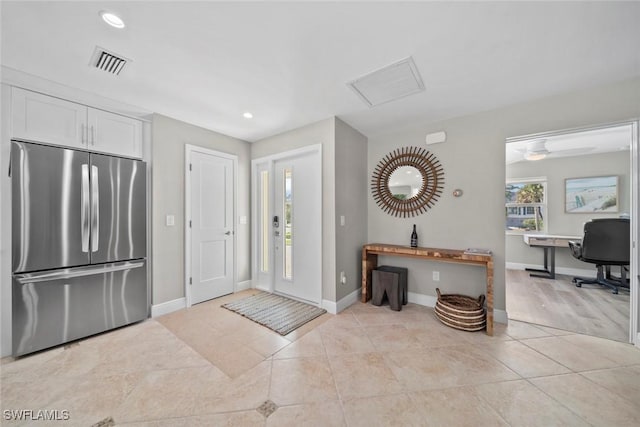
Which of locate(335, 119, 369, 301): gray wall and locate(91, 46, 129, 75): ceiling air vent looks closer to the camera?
locate(91, 46, 129, 75): ceiling air vent

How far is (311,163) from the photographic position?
3285mm

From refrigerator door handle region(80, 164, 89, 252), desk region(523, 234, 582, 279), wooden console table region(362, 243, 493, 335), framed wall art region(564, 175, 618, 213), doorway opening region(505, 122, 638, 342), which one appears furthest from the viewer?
framed wall art region(564, 175, 618, 213)

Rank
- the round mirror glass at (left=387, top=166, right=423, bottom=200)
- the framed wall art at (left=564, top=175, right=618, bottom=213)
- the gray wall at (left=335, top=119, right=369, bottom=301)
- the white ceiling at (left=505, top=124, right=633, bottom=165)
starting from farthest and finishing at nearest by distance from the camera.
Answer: the framed wall art at (left=564, top=175, right=618, bottom=213) < the white ceiling at (left=505, top=124, right=633, bottom=165) < the round mirror glass at (left=387, top=166, right=423, bottom=200) < the gray wall at (left=335, top=119, right=369, bottom=301)

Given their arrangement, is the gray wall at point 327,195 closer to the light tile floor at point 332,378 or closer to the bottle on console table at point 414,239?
the light tile floor at point 332,378

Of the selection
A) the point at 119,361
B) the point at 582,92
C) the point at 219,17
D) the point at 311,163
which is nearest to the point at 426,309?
the point at 311,163

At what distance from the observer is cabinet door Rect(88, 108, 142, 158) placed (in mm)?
2492

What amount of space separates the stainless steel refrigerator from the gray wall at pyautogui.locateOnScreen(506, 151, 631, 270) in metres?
6.99

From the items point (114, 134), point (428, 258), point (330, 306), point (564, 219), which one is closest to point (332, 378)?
point (330, 306)

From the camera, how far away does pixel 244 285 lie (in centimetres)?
393

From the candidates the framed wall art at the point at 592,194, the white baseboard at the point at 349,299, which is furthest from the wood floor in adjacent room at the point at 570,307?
the white baseboard at the point at 349,299

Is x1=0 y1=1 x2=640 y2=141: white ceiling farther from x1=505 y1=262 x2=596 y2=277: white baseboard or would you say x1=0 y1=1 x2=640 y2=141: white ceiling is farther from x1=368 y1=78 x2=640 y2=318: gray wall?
x1=505 y1=262 x2=596 y2=277: white baseboard

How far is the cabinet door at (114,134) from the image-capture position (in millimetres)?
2492

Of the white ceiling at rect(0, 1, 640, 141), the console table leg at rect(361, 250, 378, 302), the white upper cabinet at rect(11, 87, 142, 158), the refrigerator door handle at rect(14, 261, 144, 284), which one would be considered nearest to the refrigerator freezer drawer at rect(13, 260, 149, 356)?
the refrigerator door handle at rect(14, 261, 144, 284)

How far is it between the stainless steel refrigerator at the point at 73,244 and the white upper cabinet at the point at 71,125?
157 mm
